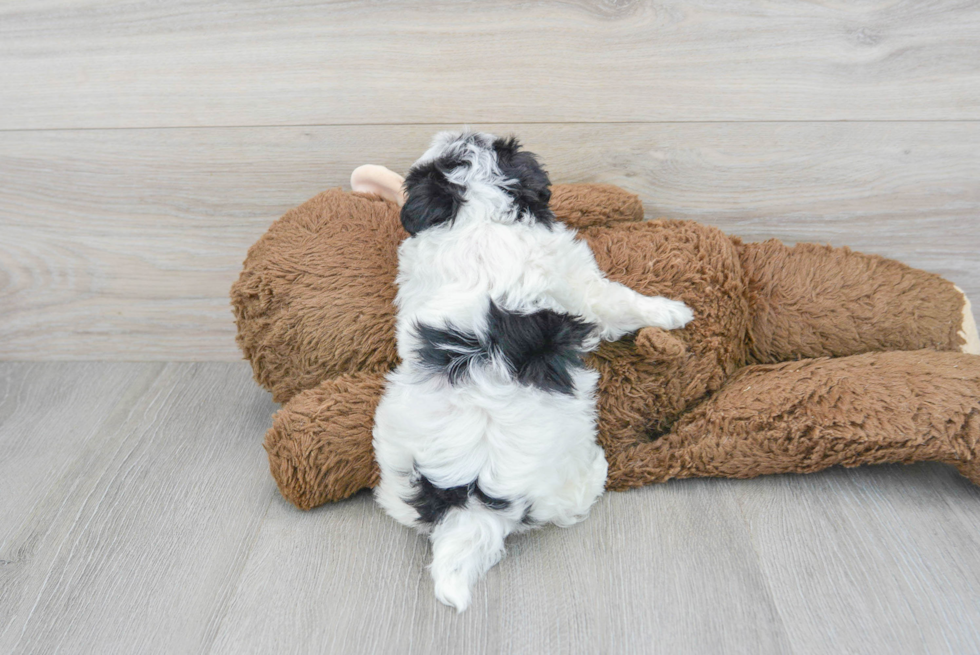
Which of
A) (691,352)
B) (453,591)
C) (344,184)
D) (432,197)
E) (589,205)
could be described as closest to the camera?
(453,591)

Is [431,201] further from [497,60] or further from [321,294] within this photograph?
[497,60]

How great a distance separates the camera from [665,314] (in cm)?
116

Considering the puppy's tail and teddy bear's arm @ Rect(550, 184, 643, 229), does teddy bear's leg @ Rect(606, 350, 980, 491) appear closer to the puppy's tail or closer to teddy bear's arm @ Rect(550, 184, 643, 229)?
the puppy's tail

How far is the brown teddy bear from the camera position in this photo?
1.13 m

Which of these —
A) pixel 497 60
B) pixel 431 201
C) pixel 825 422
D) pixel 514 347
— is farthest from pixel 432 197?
pixel 825 422

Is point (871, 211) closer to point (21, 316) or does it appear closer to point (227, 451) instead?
point (227, 451)

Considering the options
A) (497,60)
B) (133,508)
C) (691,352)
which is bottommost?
(133,508)

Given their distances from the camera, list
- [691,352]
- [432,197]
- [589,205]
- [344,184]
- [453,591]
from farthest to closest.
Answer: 1. [344,184]
2. [589,205]
3. [691,352]
4. [432,197]
5. [453,591]

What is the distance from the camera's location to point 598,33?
4.34 ft

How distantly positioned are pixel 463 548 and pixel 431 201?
0.53m

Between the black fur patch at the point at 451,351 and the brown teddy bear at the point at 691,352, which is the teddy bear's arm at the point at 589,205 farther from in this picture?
the black fur patch at the point at 451,351

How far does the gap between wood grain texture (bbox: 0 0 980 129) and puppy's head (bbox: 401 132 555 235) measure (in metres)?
0.31

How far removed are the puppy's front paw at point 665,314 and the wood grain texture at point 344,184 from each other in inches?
14.1

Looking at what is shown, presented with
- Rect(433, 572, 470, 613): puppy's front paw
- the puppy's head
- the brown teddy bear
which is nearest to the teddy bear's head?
the brown teddy bear
